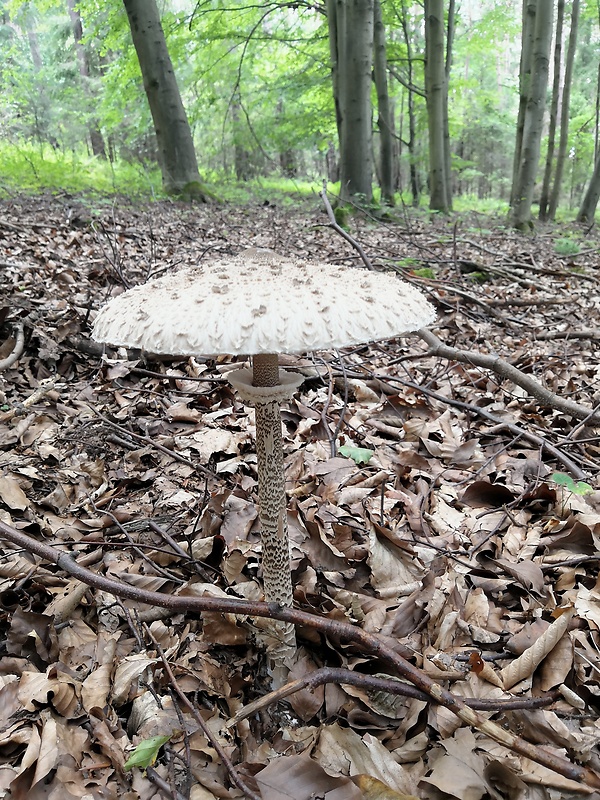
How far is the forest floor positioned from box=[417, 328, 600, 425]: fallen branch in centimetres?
6

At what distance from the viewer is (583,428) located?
3617 millimetres

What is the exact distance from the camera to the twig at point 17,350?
3.69 m

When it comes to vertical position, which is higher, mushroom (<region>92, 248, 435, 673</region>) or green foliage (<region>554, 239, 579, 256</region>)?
mushroom (<region>92, 248, 435, 673</region>)

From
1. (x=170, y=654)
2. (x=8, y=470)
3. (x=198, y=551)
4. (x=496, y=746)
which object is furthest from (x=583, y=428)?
(x=8, y=470)

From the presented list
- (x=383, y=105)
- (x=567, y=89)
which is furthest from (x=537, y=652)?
(x=567, y=89)

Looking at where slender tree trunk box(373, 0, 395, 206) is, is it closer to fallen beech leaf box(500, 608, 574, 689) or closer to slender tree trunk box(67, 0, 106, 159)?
slender tree trunk box(67, 0, 106, 159)

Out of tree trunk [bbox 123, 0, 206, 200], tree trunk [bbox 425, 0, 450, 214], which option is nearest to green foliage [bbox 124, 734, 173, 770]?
tree trunk [bbox 123, 0, 206, 200]

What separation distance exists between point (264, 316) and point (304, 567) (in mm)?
1762

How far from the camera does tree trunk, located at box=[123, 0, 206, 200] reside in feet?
34.9

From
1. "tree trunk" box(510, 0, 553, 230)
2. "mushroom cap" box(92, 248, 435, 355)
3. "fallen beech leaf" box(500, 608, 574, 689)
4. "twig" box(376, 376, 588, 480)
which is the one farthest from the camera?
"tree trunk" box(510, 0, 553, 230)

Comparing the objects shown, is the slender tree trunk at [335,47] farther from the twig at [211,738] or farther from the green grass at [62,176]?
the twig at [211,738]

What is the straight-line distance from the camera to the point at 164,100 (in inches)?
443

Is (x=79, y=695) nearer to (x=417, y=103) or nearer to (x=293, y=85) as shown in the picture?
(x=293, y=85)

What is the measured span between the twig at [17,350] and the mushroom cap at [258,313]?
249cm
